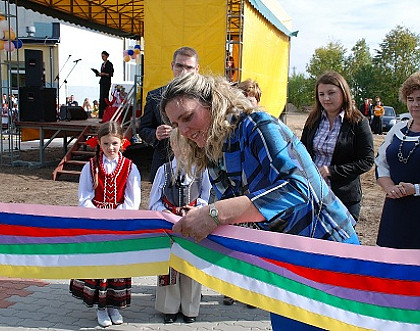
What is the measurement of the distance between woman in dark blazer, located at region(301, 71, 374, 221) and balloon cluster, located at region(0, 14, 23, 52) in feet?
36.1

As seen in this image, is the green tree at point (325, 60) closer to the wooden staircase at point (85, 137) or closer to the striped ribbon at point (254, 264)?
the wooden staircase at point (85, 137)

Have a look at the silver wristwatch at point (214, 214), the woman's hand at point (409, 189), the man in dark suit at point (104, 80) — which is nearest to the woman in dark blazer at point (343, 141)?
the woman's hand at point (409, 189)

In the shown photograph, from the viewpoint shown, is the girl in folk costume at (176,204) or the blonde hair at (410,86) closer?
the blonde hair at (410,86)

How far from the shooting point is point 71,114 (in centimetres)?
1553

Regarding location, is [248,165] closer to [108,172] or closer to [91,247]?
[91,247]

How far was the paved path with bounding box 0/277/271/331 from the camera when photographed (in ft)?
12.8

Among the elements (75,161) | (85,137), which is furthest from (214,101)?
(85,137)

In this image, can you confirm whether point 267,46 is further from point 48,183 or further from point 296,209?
point 296,209

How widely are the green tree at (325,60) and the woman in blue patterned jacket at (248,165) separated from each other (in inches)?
2133

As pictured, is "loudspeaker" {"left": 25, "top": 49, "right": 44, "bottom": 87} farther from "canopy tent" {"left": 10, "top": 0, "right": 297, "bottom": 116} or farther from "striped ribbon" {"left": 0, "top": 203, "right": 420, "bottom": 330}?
"striped ribbon" {"left": 0, "top": 203, "right": 420, "bottom": 330}

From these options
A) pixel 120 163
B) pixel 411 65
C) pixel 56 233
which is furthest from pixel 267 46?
pixel 411 65

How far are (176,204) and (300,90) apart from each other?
51.5 metres

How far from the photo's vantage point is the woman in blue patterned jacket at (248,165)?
1736 mm

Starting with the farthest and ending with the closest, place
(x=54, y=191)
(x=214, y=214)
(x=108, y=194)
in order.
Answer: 1. (x=54, y=191)
2. (x=108, y=194)
3. (x=214, y=214)
